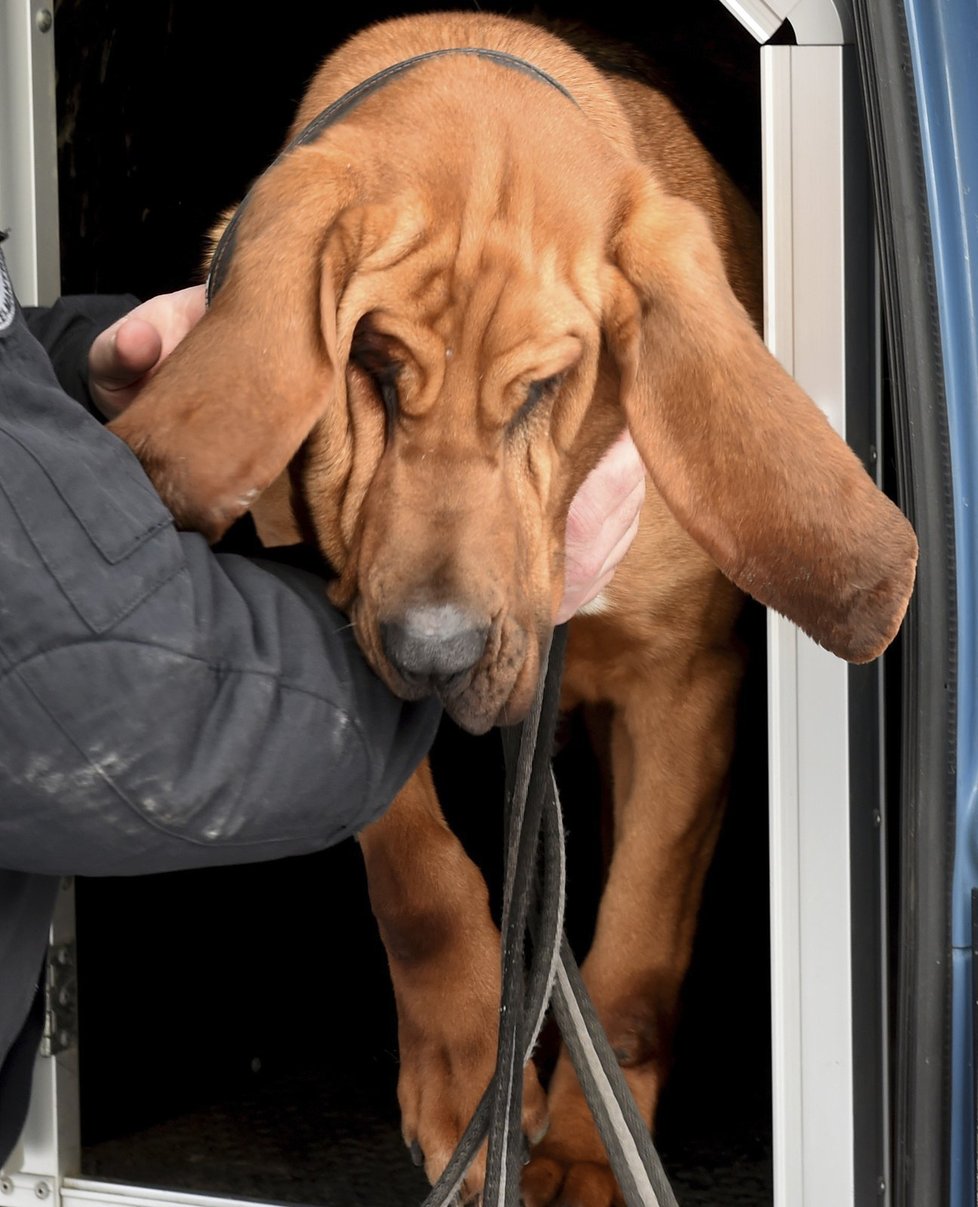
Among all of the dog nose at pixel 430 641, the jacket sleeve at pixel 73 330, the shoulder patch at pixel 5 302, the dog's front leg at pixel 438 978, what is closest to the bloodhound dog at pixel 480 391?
the dog nose at pixel 430 641

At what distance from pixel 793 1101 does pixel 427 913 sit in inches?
22.2

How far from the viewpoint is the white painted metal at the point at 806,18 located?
1.66 m

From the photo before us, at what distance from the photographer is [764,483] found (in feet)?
4.58

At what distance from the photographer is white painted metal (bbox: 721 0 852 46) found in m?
1.66

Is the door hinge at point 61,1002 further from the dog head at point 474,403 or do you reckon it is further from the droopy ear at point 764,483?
the droopy ear at point 764,483

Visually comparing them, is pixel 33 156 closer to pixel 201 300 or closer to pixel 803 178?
pixel 201 300

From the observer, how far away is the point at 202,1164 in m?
2.34

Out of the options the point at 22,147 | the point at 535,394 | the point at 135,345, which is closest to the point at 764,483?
the point at 535,394

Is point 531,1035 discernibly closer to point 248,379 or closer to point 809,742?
point 809,742

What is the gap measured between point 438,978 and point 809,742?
0.65 meters

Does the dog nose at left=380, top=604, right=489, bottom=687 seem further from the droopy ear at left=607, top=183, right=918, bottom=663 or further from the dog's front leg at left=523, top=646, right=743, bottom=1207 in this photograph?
the dog's front leg at left=523, top=646, right=743, bottom=1207

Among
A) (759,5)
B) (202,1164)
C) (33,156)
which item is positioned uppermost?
(759,5)

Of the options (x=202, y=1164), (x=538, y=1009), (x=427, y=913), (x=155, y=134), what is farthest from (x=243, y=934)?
(x=155, y=134)

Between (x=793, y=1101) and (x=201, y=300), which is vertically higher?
(x=201, y=300)
